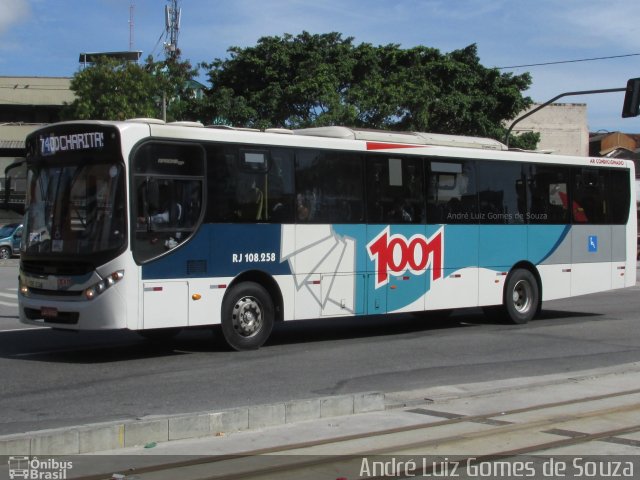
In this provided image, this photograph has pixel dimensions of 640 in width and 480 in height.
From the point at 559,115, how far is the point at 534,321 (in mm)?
52288

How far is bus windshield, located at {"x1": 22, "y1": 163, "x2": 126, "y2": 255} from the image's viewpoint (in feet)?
37.7

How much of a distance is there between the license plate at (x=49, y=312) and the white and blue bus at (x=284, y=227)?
1cm

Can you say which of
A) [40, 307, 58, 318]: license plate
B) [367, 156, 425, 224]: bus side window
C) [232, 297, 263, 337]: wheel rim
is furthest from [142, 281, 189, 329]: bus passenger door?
[367, 156, 425, 224]: bus side window

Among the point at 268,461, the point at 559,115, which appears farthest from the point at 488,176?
the point at 559,115

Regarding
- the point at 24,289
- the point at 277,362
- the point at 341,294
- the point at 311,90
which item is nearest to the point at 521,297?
the point at 341,294

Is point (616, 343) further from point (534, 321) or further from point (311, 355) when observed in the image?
point (311, 355)

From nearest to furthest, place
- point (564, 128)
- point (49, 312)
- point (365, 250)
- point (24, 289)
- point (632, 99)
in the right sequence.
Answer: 1. point (49, 312)
2. point (24, 289)
3. point (365, 250)
4. point (632, 99)
5. point (564, 128)

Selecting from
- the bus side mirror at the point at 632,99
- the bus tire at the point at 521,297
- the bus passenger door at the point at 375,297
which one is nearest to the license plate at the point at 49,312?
the bus passenger door at the point at 375,297

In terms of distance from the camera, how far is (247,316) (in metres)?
12.9

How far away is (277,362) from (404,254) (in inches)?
150

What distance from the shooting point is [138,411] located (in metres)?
8.72

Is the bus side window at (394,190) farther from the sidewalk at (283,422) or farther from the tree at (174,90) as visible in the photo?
the tree at (174,90)

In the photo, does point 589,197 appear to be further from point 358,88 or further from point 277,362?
point 358,88

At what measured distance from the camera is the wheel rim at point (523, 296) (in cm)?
1720
